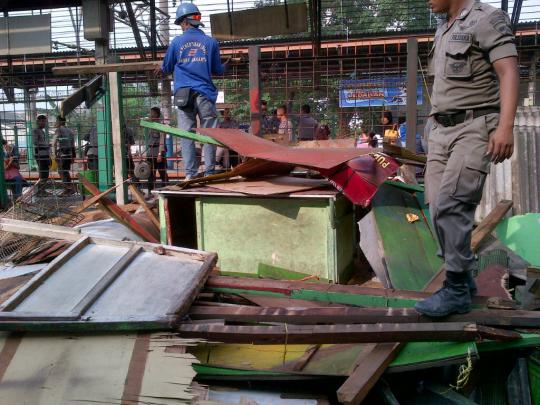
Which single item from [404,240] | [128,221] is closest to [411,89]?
[404,240]

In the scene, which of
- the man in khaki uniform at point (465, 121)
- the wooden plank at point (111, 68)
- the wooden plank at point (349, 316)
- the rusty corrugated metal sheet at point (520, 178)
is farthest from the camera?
the wooden plank at point (111, 68)

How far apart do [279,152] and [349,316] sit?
6.07 feet

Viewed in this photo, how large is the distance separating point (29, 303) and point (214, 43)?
12.3ft

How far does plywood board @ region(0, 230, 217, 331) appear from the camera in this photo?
2828mm

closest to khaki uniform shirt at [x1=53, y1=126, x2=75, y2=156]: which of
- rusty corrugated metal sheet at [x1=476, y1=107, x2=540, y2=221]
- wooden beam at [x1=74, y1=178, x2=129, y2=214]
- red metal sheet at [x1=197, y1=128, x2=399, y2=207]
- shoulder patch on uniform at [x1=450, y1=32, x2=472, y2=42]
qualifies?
wooden beam at [x1=74, y1=178, x2=129, y2=214]

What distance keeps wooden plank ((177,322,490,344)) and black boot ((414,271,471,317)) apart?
0.14 metres

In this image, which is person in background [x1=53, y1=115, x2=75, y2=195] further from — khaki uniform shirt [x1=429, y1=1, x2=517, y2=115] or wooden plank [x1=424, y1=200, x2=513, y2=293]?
khaki uniform shirt [x1=429, y1=1, x2=517, y2=115]

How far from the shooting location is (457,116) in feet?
9.71

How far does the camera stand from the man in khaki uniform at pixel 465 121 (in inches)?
108

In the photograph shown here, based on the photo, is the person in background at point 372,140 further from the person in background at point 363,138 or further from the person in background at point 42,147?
the person in background at point 42,147

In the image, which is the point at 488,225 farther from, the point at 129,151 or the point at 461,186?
the point at 129,151

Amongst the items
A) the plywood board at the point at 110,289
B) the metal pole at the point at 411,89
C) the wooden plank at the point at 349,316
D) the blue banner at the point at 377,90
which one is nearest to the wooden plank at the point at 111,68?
the blue banner at the point at 377,90

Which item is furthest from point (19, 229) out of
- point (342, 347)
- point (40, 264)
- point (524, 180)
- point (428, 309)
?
point (524, 180)

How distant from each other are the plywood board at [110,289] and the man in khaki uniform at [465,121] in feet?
4.75
